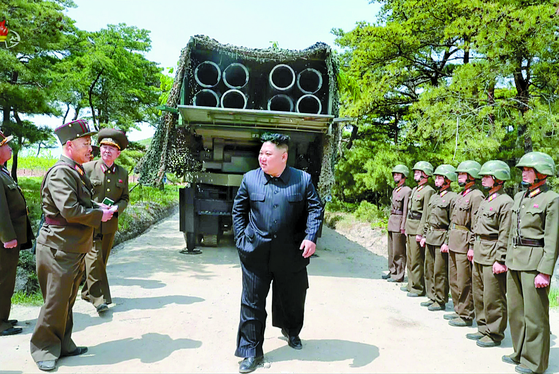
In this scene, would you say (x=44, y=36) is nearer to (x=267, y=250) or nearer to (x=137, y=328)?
(x=137, y=328)

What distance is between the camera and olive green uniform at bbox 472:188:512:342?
3.82m

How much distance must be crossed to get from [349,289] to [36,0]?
44.7 feet

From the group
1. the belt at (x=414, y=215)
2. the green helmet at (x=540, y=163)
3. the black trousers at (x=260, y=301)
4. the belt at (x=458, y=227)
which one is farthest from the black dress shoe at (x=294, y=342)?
the belt at (x=414, y=215)

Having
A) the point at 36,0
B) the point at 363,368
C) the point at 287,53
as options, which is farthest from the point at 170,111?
the point at 36,0

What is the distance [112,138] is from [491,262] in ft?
13.4

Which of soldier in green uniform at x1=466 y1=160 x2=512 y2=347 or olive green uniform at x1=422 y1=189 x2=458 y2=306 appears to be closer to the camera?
soldier in green uniform at x1=466 y1=160 x2=512 y2=347

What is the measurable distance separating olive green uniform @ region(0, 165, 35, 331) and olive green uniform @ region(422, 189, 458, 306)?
4.49m

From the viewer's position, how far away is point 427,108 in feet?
31.5

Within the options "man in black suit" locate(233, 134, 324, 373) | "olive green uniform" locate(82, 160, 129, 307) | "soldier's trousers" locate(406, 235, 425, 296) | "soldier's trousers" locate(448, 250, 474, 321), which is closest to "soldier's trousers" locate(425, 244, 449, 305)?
"soldier's trousers" locate(448, 250, 474, 321)

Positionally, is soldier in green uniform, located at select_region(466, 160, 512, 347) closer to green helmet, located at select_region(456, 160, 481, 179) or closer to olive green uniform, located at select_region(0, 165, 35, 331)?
green helmet, located at select_region(456, 160, 481, 179)

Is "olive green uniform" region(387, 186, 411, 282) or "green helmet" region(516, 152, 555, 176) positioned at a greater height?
"green helmet" region(516, 152, 555, 176)

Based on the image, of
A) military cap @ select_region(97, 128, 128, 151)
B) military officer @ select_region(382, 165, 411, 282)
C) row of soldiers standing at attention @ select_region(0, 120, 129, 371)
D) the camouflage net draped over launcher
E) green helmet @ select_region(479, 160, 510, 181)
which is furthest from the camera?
military officer @ select_region(382, 165, 411, 282)

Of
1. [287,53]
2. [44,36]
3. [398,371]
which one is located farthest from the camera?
[44,36]

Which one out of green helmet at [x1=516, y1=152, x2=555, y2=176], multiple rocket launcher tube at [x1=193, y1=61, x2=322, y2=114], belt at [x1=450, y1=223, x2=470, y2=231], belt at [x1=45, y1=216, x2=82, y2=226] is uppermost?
multiple rocket launcher tube at [x1=193, y1=61, x2=322, y2=114]
